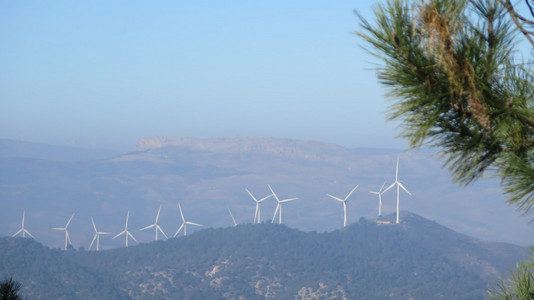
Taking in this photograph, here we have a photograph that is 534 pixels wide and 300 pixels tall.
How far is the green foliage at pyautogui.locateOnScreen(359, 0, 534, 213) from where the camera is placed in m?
5.11

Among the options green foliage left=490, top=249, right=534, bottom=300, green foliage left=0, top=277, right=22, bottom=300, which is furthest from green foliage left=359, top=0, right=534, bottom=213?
green foliage left=0, top=277, right=22, bottom=300

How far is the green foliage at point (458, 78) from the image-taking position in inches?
201

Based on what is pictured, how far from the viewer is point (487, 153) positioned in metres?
5.70

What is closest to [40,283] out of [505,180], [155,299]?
[155,299]

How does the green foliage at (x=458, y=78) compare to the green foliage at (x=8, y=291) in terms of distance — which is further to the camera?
the green foliage at (x=8, y=291)

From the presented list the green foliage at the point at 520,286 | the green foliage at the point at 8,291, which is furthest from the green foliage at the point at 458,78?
the green foliage at the point at 8,291

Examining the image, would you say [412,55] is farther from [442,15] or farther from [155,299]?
[155,299]

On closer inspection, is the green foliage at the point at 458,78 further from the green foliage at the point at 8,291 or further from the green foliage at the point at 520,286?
the green foliage at the point at 8,291

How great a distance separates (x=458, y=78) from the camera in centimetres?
516

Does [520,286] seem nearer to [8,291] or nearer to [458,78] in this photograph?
[458,78]

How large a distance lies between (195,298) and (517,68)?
201 meters

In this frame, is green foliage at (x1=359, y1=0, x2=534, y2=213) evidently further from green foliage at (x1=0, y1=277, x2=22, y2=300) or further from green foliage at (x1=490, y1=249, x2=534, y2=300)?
green foliage at (x1=0, y1=277, x2=22, y2=300)

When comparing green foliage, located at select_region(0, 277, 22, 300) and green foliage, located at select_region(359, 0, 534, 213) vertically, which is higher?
green foliage, located at select_region(359, 0, 534, 213)

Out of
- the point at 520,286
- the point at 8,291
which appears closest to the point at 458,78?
the point at 520,286
